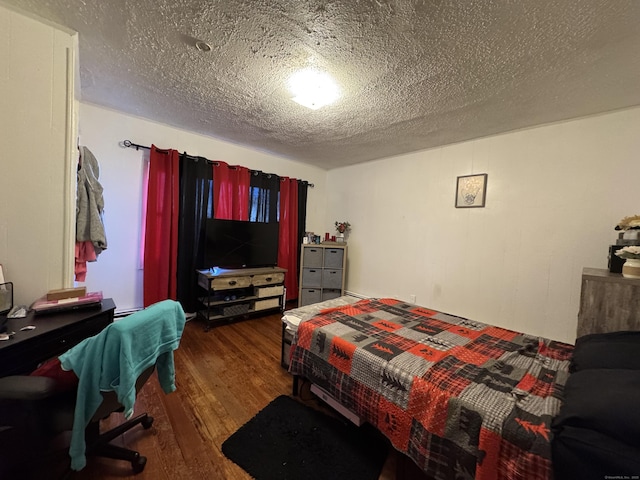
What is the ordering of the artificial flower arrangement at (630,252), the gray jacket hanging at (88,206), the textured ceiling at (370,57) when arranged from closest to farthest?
the textured ceiling at (370,57) → the artificial flower arrangement at (630,252) → the gray jacket hanging at (88,206)

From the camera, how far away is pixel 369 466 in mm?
1393

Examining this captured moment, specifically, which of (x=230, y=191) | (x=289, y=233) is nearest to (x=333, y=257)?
(x=289, y=233)

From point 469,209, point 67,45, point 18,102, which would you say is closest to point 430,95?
point 469,209

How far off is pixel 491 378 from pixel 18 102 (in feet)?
9.85

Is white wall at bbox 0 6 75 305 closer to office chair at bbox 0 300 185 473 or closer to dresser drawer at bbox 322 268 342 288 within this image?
office chair at bbox 0 300 185 473

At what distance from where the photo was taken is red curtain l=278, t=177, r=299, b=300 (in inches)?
161

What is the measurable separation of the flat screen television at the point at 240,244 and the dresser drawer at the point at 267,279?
254mm

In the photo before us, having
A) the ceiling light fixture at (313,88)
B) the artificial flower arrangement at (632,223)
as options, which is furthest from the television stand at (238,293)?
the artificial flower arrangement at (632,223)

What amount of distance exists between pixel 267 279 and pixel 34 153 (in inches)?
98.7

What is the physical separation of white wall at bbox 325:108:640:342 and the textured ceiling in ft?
0.90

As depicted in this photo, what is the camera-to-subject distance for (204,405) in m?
1.79

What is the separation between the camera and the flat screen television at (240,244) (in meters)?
3.22

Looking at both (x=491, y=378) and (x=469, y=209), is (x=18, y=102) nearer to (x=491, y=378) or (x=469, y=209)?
(x=491, y=378)

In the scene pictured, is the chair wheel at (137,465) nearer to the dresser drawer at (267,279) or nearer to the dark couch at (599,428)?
the dark couch at (599,428)
